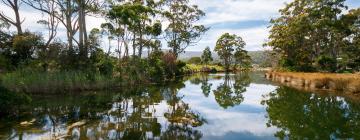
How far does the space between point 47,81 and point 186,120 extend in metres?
12.0

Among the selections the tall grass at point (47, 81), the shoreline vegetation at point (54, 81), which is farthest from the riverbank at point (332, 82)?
the tall grass at point (47, 81)

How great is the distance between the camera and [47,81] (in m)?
20.6

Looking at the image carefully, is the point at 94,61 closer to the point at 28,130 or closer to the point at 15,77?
the point at 15,77

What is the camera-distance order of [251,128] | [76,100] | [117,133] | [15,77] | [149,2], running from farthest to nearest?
1. [149,2]
2. [15,77]
3. [76,100]
4. [251,128]
5. [117,133]

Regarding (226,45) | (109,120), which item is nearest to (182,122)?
(109,120)

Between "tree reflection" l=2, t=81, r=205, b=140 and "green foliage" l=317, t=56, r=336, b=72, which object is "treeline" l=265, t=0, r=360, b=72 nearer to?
"green foliage" l=317, t=56, r=336, b=72

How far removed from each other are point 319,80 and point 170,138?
1731 centimetres

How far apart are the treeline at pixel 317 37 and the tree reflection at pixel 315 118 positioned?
65.1 ft

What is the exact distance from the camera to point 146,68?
A: 3328 cm

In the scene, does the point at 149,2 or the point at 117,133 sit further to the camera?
the point at 149,2

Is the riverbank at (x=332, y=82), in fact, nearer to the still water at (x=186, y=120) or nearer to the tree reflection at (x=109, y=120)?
the still water at (x=186, y=120)

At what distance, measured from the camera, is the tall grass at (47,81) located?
1958 centimetres

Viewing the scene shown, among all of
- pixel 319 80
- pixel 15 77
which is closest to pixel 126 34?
pixel 15 77

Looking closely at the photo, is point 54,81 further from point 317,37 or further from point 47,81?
point 317,37
